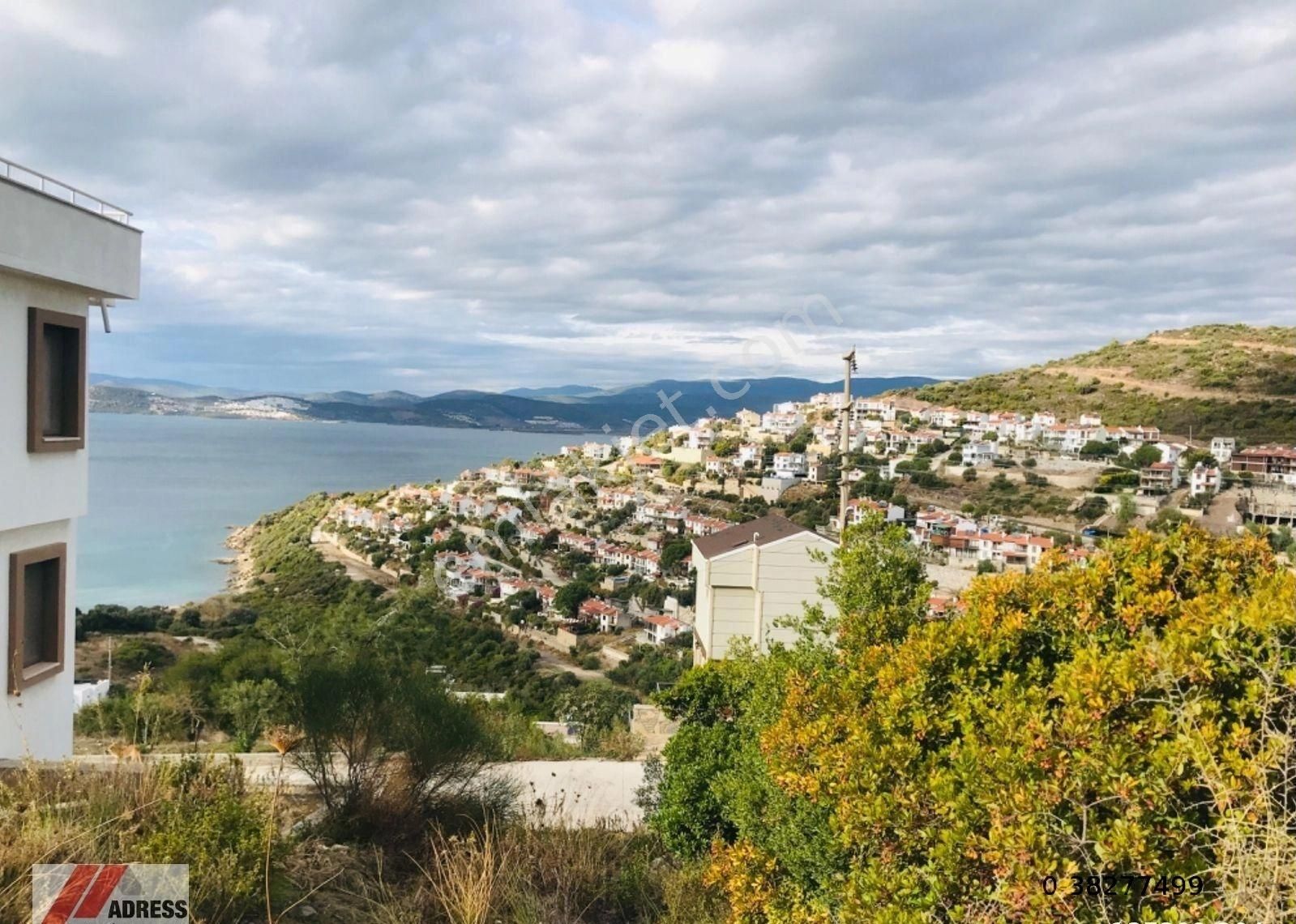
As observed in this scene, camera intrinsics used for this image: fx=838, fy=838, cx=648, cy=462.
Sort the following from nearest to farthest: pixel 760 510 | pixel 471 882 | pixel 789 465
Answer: pixel 471 882 < pixel 760 510 < pixel 789 465

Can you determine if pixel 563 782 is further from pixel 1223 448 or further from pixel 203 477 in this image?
pixel 203 477

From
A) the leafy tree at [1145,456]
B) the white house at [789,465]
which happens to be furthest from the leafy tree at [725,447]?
the leafy tree at [1145,456]

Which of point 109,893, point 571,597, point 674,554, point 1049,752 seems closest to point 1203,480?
point 674,554

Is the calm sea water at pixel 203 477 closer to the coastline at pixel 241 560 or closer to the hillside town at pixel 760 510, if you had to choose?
the coastline at pixel 241 560

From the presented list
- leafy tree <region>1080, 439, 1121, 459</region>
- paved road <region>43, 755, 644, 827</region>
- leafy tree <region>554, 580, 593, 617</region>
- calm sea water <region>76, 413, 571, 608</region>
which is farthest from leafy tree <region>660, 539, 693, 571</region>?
paved road <region>43, 755, 644, 827</region>

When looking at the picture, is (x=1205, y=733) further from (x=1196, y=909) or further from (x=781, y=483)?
(x=781, y=483)

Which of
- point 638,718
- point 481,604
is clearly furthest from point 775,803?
point 481,604
